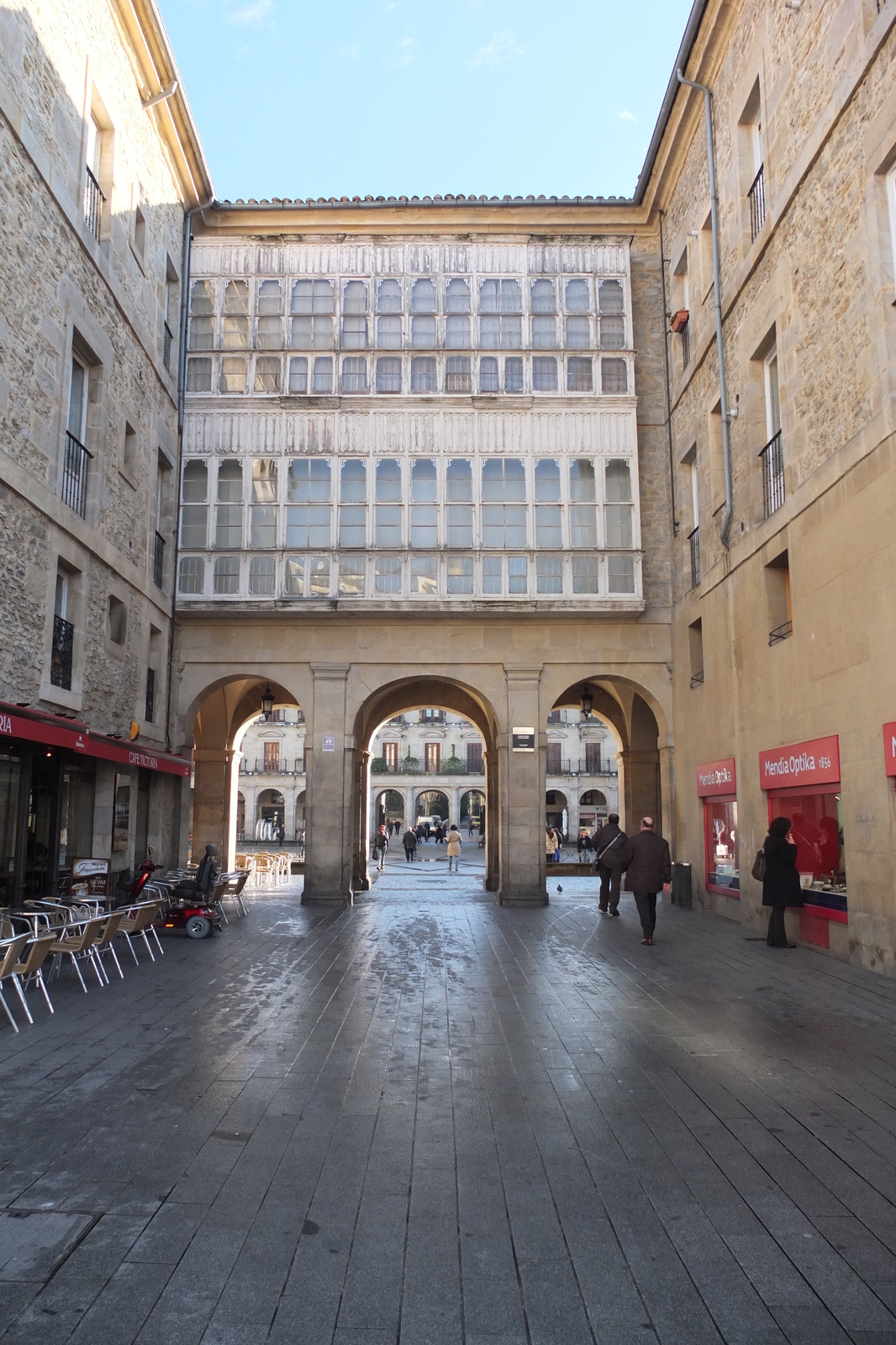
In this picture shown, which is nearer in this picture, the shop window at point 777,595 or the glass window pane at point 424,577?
the shop window at point 777,595

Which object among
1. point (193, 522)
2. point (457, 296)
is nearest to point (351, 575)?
point (193, 522)

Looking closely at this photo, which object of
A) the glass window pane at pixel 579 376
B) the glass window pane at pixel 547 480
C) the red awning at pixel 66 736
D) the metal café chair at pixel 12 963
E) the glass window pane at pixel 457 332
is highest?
the glass window pane at pixel 457 332

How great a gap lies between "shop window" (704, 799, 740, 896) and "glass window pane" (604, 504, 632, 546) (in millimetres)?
5235

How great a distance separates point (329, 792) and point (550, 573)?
5.89 m

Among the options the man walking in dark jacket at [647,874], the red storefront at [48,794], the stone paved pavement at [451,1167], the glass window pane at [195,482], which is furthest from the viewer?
the glass window pane at [195,482]

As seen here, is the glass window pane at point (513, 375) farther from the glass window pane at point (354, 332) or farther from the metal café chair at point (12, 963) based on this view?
the metal café chair at point (12, 963)

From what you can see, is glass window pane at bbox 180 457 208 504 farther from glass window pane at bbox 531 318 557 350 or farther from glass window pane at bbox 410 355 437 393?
glass window pane at bbox 531 318 557 350

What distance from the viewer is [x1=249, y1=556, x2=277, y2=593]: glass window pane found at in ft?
61.9

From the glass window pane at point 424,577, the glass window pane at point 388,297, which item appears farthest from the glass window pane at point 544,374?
the glass window pane at point 424,577

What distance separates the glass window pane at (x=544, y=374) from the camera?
19.5 metres

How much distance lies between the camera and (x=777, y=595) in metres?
13.4

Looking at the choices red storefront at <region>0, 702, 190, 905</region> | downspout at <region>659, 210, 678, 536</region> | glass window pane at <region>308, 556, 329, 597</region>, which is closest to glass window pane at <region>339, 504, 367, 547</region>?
glass window pane at <region>308, 556, 329, 597</region>

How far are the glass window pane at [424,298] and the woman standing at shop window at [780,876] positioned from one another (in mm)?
12771

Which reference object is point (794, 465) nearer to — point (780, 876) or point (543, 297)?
point (780, 876)
